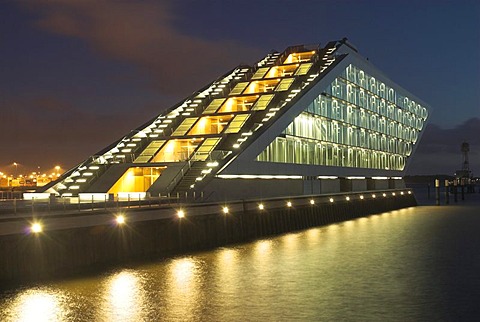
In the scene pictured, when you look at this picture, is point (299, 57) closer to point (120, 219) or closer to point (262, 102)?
point (262, 102)

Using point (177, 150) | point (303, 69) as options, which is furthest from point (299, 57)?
point (177, 150)

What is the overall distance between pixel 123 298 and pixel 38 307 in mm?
2916

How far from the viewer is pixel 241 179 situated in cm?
4956

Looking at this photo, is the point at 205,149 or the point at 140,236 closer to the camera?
the point at 140,236

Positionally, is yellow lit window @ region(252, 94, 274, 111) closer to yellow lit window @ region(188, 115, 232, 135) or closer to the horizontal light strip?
yellow lit window @ region(188, 115, 232, 135)

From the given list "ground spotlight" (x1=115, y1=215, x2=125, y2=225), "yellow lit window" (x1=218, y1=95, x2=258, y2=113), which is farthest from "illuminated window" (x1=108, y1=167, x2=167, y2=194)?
"ground spotlight" (x1=115, y1=215, x2=125, y2=225)

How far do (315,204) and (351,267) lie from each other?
2430 centimetres

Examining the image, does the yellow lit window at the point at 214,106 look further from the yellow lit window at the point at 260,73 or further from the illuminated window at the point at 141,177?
the illuminated window at the point at 141,177

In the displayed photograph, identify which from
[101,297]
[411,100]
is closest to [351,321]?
[101,297]

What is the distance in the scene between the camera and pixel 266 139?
2087 inches

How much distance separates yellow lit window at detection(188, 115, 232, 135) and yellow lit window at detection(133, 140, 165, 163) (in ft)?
10.2

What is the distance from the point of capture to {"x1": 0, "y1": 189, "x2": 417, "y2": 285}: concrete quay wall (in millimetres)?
25797

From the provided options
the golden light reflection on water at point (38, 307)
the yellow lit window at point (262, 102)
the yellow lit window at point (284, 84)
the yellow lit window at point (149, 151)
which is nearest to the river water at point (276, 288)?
the golden light reflection on water at point (38, 307)

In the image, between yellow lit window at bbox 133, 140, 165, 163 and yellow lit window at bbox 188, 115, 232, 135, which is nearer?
yellow lit window at bbox 133, 140, 165, 163
